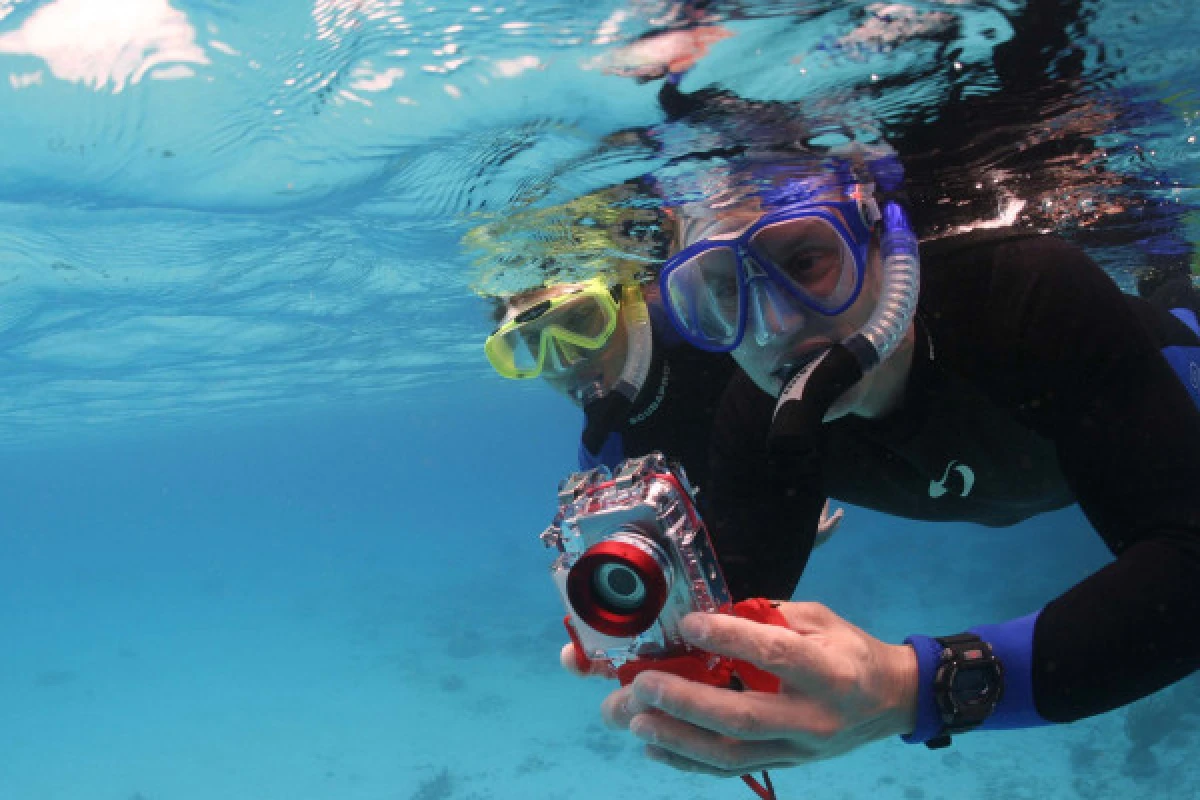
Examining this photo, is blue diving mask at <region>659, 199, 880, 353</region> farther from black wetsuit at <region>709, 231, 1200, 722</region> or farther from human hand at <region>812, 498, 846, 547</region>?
human hand at <region>812, 498, 846, 547</region>

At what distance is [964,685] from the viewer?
6.69 ft

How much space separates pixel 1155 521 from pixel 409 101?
455 centimetres

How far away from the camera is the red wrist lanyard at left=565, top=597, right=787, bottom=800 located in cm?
184

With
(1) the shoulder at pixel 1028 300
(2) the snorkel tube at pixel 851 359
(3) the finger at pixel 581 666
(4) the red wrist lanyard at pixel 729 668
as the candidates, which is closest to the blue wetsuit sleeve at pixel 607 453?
(2) the snorkel tube at pixel 851 359

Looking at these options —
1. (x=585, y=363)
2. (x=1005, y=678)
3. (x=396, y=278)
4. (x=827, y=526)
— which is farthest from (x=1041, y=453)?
(x=396, y=278)

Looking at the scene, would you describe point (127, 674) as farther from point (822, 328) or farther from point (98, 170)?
point (822, 328)

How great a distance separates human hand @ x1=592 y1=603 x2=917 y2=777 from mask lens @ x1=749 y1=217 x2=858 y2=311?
1.92m

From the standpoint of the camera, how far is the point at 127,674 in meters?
35.3

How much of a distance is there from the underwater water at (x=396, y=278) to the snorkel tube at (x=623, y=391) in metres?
1.28

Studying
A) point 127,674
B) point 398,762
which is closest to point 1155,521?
point 398,762

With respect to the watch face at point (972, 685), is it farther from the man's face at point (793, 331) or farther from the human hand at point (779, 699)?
the man's face at point (793, 331)

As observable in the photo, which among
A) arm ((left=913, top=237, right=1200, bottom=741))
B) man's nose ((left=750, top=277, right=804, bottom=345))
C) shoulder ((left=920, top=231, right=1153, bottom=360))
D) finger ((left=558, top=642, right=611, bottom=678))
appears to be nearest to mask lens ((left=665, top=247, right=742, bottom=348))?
man's nose ((left=750, top=277, right=804, bottom=345))

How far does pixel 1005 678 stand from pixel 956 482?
207cm

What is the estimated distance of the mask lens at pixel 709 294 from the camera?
383 cm
